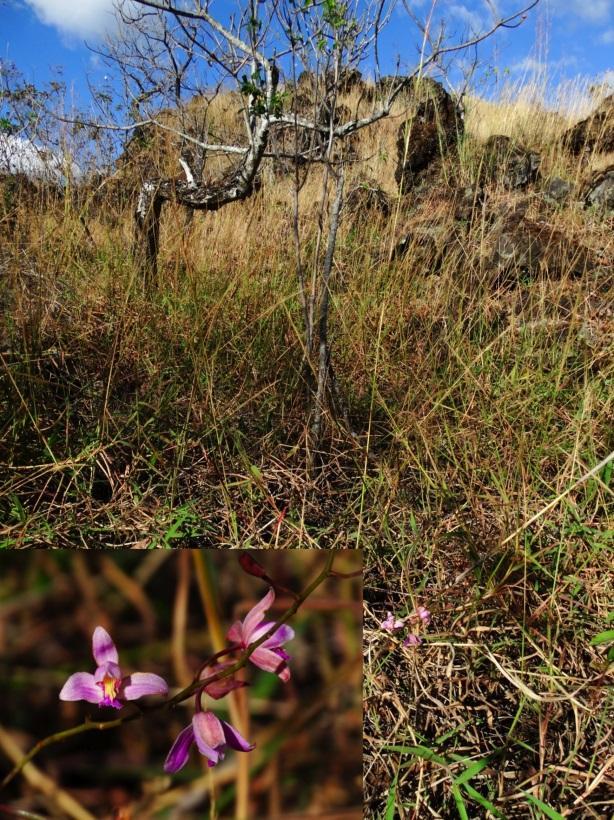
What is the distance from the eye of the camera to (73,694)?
0.39 m

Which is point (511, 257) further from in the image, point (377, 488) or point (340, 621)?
point (340, 621)

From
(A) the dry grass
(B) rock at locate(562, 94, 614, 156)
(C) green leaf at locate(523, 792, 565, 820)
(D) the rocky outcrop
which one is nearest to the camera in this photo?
(C) green leaf at locate(523, 792, 565, 820)

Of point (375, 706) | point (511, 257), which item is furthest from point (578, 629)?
point (511, 257)

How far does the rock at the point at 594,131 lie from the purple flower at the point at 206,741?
6.04m

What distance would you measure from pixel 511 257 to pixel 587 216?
1653mm

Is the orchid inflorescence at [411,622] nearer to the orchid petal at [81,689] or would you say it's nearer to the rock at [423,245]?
the orchid petal at [81,689]

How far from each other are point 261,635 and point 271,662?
18mm

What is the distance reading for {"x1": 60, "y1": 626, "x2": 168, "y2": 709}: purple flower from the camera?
384 mm

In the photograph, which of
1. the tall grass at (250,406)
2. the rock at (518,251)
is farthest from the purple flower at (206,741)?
the rock at (518,251)

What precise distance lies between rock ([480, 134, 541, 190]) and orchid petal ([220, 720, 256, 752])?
4.64 meters

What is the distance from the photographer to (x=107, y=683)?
0.39 m

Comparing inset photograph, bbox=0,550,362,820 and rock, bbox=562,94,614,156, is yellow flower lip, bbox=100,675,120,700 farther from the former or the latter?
rock, bbox=562,94,614,156

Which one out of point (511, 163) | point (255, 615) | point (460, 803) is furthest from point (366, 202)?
point (255, 615)

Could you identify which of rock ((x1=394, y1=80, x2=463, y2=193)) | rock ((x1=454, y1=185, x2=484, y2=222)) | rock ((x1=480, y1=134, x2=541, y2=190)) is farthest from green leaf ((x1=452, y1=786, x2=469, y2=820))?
rock ((x1=480, y1=134, x2=541, y2=190))
